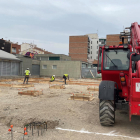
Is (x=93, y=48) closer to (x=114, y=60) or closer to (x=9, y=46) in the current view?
(x=9, y=46)

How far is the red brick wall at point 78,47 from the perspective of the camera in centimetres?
7081

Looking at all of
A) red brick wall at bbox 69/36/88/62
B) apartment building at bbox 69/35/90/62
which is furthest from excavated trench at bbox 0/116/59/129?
red brick wall at bbox 69/36/88/62

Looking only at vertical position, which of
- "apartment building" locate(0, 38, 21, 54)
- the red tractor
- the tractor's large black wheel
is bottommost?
the tractor's large black wheel

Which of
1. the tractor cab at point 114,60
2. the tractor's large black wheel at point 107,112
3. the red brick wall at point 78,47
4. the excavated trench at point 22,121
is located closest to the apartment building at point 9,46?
the red brick wall at point 78,47

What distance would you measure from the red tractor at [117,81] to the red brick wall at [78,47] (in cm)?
6427

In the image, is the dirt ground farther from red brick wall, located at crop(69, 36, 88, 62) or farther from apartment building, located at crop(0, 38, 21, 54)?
red brick wall, located at crop(69, 36, 88, 62)

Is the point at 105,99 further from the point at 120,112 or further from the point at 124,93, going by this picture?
the point at 120,112

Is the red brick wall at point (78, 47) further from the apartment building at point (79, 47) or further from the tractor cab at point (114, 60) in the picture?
the tractor cab at point (114, 60)

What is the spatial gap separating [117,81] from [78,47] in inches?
2605

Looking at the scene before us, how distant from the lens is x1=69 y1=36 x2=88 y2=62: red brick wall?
7081 centimetres

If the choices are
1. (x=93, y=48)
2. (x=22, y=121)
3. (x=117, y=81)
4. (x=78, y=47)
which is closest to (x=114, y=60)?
(x=117, y=81)

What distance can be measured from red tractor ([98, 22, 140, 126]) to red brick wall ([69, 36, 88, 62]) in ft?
211

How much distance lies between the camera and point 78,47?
7169cm

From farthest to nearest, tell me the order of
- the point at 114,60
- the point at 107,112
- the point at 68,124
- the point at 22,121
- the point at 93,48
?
1. the point at 93,48
2. the point at 114,60
3. the point at 22,121
4. the point at 68,124
5. the point at 107,112
